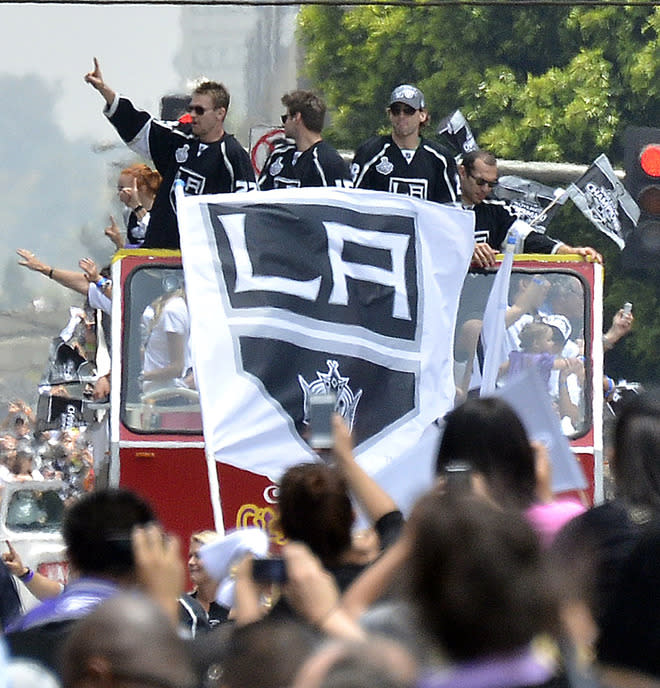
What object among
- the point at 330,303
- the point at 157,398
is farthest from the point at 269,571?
the point at 157,398

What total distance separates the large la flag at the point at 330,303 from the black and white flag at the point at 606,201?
9.04 ft

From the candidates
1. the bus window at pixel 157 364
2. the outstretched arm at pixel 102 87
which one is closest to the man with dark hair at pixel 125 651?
the bus window at pixel 157 364

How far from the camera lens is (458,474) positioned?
3752 millimetres

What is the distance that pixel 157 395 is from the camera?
9273 millimetres

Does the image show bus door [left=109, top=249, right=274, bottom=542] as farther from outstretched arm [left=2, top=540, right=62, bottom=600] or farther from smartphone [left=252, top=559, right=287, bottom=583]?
smartphone [left=252, top=559, right=287, bottom=583]

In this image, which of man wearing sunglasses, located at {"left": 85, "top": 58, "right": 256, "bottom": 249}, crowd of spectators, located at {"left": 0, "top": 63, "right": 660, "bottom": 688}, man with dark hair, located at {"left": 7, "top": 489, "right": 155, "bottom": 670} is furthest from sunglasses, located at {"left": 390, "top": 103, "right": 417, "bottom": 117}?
man with dark hair, located at {"left": 7, "top": 489, "right": 155, "bottom": 670}

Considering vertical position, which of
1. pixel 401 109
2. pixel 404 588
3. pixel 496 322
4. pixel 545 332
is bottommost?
pixel 545 332

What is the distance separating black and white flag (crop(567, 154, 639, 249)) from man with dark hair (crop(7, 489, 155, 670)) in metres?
7.47

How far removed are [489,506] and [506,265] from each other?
616cm

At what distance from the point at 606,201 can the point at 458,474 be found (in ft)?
27.0

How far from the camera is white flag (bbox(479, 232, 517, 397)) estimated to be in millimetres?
8531

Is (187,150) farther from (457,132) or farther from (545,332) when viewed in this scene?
(457,132)

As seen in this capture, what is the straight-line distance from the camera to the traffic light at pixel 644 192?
38.5 feet

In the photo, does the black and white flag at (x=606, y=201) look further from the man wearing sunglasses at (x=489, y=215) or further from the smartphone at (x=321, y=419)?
the smartphone at (x=321, y=419)
